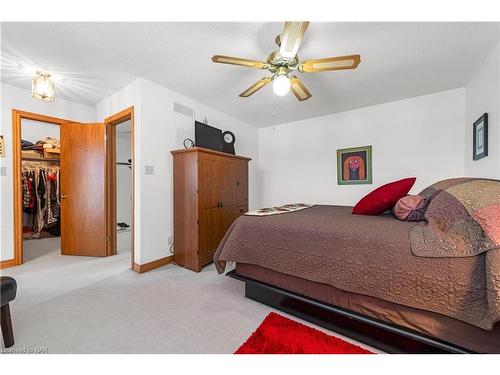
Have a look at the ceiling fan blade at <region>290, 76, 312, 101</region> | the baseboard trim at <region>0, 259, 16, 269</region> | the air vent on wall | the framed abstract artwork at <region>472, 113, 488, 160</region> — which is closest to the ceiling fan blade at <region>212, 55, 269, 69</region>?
the ceiling fan blade at <region>290, 76, 312, 101</region>

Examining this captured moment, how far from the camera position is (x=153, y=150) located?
2.63 meters

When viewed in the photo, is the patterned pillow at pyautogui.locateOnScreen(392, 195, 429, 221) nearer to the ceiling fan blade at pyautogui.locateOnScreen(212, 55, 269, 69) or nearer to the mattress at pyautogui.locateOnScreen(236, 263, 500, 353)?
the mattress at pyautogui.locateOnScreen(236, 263, 500, 353)

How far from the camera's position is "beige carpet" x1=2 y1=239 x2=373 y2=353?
1316 mm

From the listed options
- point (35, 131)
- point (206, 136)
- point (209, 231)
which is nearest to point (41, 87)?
point (206, 136)

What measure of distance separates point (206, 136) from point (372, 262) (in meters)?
2.62

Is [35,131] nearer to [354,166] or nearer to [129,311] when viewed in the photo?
[129,311]

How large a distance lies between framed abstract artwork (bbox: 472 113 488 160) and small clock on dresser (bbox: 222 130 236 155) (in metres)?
3.12

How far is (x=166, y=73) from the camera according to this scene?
241cm

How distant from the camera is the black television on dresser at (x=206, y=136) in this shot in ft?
9.65

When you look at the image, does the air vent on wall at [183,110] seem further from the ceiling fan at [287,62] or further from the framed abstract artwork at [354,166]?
the framed abstract artwork at [354,166]
